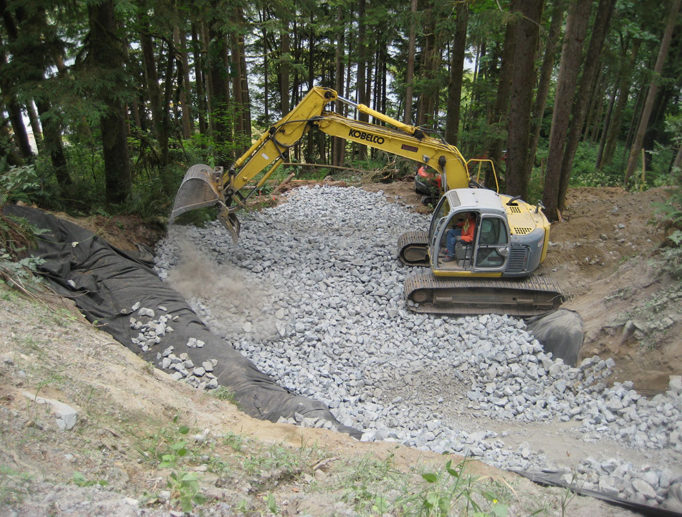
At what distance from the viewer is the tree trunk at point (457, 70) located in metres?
11.6

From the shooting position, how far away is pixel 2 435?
8.95ft

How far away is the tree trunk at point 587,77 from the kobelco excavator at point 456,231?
11.6 ft

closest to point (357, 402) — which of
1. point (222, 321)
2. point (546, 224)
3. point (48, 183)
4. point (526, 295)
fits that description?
point (222, 321)

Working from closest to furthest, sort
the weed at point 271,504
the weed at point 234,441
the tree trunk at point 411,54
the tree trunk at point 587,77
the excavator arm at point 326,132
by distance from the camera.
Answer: the weed at point 271,504 < the weed at point 234,441 < the excavator arm at point 326,132 < the tree trunk at point 587,77 < the tree trunk at point 411,54

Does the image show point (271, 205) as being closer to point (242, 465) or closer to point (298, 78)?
point (242, 465)

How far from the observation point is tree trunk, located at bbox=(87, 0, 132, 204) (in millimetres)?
8141

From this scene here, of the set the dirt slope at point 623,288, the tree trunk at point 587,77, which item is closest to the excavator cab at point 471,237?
the dirt slope at point 623,288

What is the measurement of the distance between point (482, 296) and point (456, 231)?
1.17 metres

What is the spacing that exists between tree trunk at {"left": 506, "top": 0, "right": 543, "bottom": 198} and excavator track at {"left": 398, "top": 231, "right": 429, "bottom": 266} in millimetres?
2692

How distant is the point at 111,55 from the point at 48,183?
2729 millimetres

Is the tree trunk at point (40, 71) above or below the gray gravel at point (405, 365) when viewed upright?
above

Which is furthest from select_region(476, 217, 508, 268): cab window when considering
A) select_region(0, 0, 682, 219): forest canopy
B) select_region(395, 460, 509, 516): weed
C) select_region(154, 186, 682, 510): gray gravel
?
select_region(395, 460, 509, 516): weed

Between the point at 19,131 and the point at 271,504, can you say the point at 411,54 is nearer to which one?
the point at 19,131

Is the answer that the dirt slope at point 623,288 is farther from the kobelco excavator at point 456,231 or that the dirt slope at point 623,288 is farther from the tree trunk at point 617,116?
the tree trunk at point 617,116
